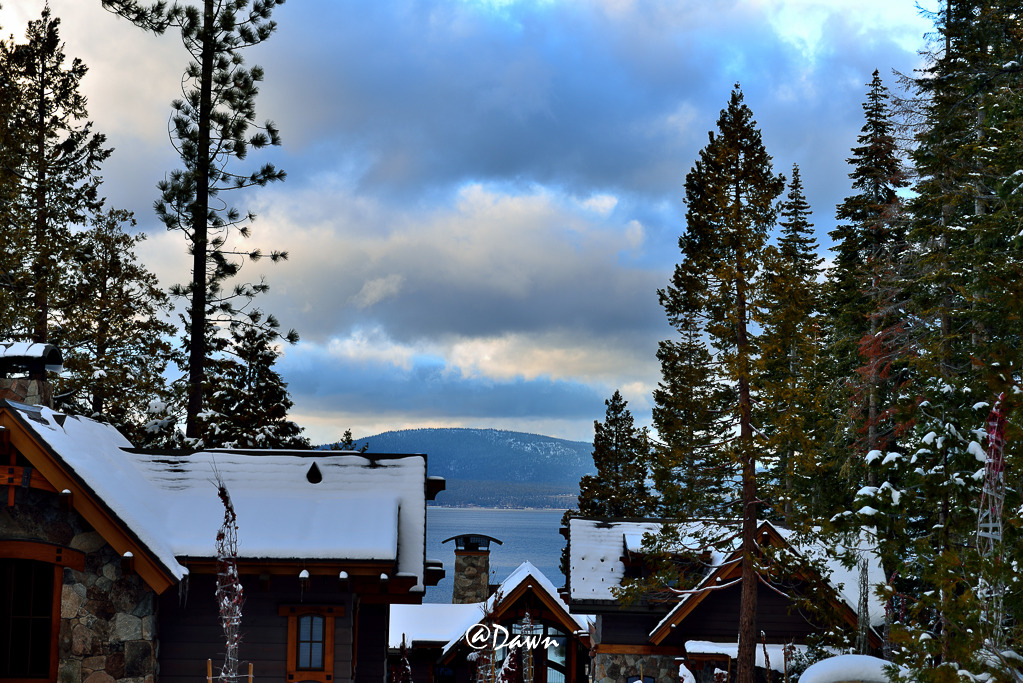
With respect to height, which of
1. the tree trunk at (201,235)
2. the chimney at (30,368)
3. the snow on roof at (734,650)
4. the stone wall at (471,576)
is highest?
the tree trunk at (201,235)

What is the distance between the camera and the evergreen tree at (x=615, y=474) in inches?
1800

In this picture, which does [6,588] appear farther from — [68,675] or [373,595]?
[373,595]

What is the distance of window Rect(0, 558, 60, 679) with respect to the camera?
40.8 feet

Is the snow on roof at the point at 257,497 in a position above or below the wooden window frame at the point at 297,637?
above

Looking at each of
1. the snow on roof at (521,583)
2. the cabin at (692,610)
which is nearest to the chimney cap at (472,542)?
the snow on roof at (521,583)

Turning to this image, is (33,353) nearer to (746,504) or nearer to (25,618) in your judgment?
(25,618)

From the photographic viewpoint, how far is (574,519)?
22688 millimetres

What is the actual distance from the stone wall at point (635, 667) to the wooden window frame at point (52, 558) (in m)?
12.5

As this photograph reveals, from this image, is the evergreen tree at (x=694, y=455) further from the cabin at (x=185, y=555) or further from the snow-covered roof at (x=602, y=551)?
the cabin at (x=185, y=555)

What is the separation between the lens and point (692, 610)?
775 inches

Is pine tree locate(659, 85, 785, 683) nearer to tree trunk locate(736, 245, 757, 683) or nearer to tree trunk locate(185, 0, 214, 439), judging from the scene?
tree trunk locate(736, 245, 757, 683)

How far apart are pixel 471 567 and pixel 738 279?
1487 cm

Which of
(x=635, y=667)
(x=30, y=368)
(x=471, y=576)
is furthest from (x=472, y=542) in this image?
(x=30, y=368)

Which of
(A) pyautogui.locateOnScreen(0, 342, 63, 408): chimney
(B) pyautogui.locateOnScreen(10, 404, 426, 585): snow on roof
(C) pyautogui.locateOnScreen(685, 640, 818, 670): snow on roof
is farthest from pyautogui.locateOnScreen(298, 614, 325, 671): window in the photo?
(C) pyautogui.locateOnScreen(685, 640, 818, 670): snow on roof
